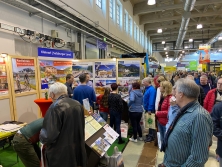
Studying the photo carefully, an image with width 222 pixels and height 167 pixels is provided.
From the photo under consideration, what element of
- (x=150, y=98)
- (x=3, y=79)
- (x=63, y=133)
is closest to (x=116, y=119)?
(x=150, y=98)

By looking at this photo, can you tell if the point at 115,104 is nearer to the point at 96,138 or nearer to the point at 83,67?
the point at 96,138

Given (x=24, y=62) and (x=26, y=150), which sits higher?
(x=24, y=62)

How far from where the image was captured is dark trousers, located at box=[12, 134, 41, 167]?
2.03 m

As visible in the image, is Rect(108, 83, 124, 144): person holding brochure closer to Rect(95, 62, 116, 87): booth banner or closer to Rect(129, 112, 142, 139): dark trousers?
Rect(129, 112, 142, 139): dark trousers

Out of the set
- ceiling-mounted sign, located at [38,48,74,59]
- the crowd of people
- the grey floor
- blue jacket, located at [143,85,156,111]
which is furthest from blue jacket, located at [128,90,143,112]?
ceiling-mounted sign, located at [38,48,74,59]

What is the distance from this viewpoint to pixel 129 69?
5.89 metres

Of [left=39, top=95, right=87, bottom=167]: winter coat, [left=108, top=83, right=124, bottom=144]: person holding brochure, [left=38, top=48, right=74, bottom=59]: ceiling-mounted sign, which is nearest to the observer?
[left=39, top=95, right=87, bottom=167]: winter coat

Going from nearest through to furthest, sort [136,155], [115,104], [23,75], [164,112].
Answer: [164,112] → [136,155] → [115,104] → [23,75]

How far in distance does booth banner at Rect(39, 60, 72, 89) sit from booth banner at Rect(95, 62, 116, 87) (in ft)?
3.38

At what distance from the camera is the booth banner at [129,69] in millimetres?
5816

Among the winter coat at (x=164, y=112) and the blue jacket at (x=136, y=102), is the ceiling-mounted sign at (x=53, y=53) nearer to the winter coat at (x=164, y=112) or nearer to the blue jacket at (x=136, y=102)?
the blue jacket at (x=136, y=102)

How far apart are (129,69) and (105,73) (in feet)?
2.85

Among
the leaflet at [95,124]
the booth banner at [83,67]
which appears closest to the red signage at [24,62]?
the booth banner at [83,67]

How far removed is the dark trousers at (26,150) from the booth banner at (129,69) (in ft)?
13.9
